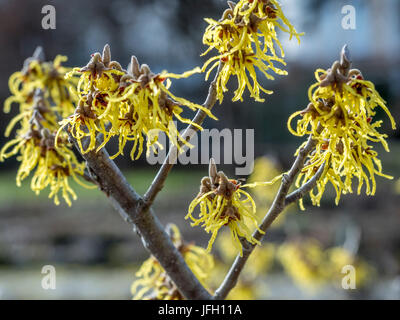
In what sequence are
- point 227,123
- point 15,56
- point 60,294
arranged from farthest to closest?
point 15,56 → point 227,123 → point 60,294

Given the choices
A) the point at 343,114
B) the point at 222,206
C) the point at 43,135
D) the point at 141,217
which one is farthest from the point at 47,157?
the point at 343,114

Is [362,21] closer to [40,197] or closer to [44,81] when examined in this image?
[40,197]

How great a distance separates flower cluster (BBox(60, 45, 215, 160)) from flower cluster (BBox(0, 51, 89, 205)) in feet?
0.52

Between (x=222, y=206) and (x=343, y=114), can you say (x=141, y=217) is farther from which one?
(x=343, y=114)

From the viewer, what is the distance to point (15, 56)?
6.19 meters

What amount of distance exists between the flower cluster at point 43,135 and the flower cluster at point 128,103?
16 cm

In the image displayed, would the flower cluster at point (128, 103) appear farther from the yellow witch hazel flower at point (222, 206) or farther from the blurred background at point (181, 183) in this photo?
the blurred background at point (181, 183)

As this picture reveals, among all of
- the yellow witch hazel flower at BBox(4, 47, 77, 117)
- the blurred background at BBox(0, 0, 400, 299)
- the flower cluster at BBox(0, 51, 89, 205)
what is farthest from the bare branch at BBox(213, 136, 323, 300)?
the blurred background at BBox(0, 0, 400, 299)

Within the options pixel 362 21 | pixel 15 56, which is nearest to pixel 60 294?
pixel 15 56

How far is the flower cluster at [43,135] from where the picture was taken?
692 mm

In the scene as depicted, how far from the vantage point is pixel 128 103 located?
51 centimetres

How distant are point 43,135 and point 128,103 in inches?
9.0

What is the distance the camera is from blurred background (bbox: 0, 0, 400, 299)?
3244 mm

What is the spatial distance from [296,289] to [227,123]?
7.86ft
